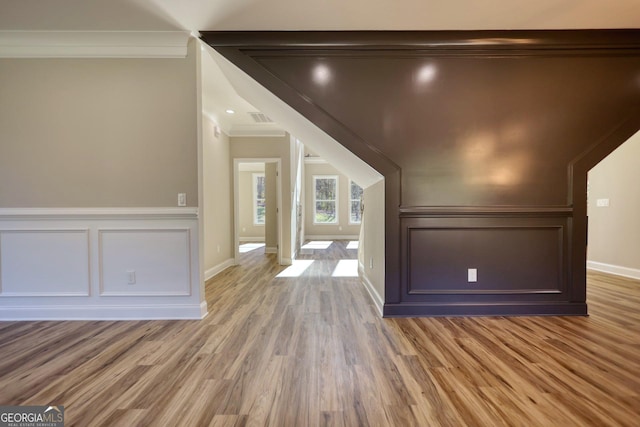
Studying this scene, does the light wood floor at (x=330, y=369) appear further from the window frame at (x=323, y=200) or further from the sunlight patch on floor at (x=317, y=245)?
the window frame at (x=323, y=200)

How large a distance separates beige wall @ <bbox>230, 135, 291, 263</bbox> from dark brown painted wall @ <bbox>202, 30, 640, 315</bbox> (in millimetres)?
2510

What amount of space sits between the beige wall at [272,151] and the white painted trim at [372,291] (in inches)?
66.5

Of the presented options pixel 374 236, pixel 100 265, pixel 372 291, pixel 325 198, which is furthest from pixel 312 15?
pixel 325 198

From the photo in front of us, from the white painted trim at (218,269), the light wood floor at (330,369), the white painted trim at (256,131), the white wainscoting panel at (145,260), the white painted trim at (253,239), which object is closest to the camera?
the light wood floor at (330,369)

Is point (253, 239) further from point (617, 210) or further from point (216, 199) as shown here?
point (617, 210)

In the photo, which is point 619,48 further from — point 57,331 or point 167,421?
point 57,331

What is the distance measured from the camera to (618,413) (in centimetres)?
133

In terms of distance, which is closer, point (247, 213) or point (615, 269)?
point (615, 269)

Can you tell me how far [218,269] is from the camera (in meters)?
4.40

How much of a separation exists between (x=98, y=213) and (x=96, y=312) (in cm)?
91

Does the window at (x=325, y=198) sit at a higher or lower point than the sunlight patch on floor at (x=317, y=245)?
higher

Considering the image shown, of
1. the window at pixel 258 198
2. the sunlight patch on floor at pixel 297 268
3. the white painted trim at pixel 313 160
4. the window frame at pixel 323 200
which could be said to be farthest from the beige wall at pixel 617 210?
the window at pixel 258 198

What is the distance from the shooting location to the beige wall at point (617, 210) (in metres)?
3.72

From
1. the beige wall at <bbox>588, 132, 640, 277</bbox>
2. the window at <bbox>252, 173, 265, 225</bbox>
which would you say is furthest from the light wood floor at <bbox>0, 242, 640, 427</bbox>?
the window at <bbox>252, 173, 265, 225</bbox>
